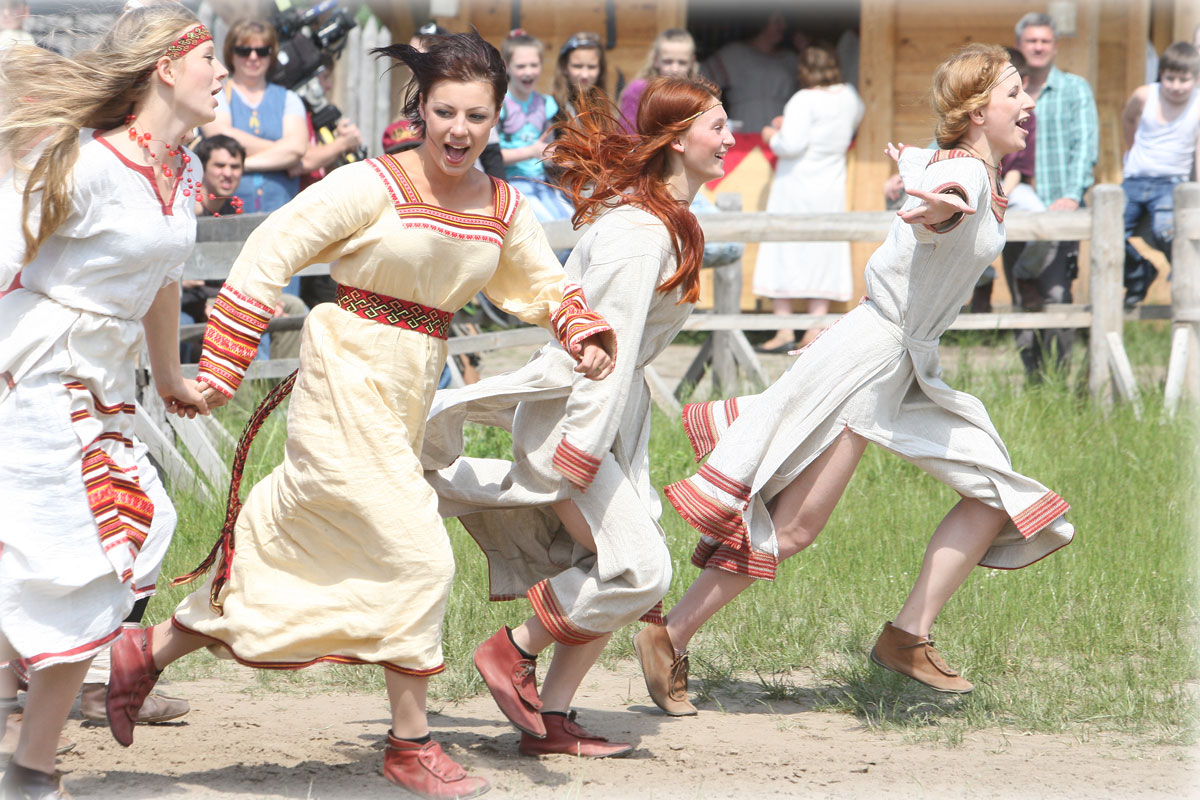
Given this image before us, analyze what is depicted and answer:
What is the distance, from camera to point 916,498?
637 centimetres

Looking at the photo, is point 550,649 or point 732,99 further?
point 732,99

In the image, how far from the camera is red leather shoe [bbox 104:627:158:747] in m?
3.58

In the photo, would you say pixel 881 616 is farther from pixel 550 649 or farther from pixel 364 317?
pixel 364 317

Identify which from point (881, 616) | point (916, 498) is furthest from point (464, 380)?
point (881, 616)

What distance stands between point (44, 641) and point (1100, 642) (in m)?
3.32

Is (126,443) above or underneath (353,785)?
above

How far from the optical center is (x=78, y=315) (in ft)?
10.8

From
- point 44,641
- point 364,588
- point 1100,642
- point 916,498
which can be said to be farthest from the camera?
point 916,498

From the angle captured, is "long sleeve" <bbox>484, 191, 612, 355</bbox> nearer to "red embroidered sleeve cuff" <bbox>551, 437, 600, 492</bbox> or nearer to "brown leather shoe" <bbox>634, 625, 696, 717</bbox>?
"red embroidered sleeve cuff" <bbox>551, 437, 600, 492</bbox>

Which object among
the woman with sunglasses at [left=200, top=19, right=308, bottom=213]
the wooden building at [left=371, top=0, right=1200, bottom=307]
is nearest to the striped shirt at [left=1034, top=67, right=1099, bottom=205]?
the wooden building at [left=371, top=0, right=1200, bottom=307]

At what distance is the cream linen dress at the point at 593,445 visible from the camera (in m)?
3.72

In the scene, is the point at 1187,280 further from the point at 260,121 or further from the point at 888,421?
the point at 260,121

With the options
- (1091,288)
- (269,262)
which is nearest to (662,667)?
(269,262)

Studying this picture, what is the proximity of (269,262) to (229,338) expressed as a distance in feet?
0.66
